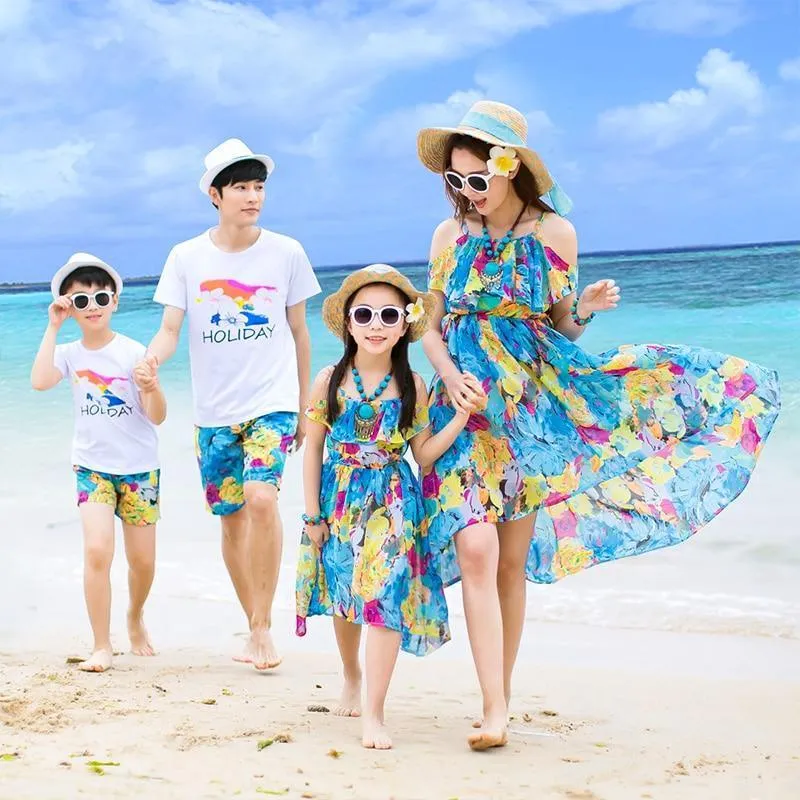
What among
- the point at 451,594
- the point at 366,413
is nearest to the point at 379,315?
the point at 366,413

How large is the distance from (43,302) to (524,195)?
2645 cm

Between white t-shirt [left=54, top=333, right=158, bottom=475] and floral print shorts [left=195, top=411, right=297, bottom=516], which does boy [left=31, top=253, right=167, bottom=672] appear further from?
floral print shorts [left=195, top=411, right=297, bottom=516]

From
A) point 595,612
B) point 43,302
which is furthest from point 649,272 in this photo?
point 595,612

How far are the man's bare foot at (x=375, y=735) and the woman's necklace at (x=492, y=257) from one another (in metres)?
1.30

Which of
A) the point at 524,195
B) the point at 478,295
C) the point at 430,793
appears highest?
the point at 524,195

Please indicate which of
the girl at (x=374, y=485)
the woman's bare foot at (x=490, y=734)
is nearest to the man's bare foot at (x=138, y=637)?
the girl at (x=374, y=485)

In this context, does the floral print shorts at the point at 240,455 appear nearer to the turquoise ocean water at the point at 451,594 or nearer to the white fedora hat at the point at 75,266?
the white fedora hat at the point at 75,266

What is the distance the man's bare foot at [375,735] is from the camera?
12.5ft

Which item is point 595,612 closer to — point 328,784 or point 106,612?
point 106,612

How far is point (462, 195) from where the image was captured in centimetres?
413

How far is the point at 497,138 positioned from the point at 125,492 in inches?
80.8

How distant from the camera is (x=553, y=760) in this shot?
149 inches

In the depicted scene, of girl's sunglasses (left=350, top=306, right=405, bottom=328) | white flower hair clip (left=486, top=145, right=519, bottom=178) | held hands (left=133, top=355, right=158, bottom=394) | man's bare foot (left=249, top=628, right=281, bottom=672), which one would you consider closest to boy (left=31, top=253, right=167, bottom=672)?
held hands (left=133, top=355, right=158, bottom=394)

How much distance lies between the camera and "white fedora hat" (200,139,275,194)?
5043mm
